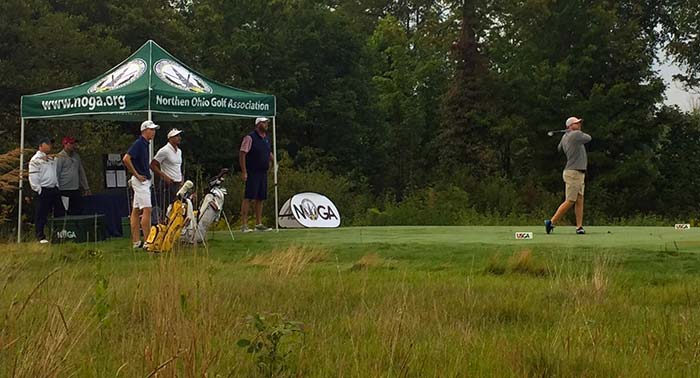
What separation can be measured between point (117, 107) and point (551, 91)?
74.5 feet

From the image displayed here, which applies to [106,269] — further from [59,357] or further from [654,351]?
[654,351]

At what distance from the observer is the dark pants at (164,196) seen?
1204 cm

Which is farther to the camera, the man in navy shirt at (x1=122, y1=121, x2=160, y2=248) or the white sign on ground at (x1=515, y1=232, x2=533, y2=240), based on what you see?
the white sign on ground at (x1=515, y1=232, x2=533, y2=240)

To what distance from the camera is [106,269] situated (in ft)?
26.8

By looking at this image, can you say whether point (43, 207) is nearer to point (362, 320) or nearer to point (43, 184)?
point (43, 184)

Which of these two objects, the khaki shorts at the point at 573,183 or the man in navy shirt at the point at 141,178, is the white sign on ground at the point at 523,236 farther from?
the man in navy shirt at the point at 141,178

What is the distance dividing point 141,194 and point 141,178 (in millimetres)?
269

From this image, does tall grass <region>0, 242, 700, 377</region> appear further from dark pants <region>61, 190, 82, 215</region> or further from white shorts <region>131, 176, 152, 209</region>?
dark pants <region>61, 190, 82, 215</region>

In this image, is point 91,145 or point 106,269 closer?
point 106,269

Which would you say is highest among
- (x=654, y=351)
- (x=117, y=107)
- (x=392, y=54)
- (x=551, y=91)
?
(x=392, y=54)

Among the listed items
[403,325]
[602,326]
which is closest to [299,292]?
[403,325]

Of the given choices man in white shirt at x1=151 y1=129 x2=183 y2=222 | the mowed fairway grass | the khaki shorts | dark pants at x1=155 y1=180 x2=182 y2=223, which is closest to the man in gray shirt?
dark pants at x1=155 y1=180 x2=182 y2=223

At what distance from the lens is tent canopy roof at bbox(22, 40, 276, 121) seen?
39.7 ft

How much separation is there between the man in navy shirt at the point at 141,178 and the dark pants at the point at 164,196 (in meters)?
0.75
